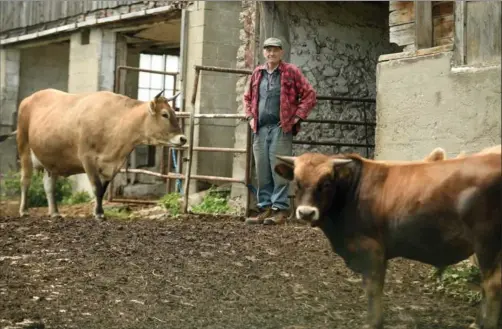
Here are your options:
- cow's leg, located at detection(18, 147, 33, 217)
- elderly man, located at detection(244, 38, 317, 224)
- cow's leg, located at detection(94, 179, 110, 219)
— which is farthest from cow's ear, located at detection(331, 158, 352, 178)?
cow's leg, located at detection(18, 147, 33, 217)

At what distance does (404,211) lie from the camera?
4.44m

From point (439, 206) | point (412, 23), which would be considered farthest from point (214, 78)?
point (439, 206)

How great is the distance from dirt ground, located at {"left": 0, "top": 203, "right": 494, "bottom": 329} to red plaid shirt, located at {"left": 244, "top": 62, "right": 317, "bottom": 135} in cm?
110

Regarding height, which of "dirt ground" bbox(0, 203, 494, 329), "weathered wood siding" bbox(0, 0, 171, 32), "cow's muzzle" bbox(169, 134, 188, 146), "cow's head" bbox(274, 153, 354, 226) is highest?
"weathered wood siding" bbox(0, 0, 171, 32)

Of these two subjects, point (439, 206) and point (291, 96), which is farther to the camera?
point (291, 96)

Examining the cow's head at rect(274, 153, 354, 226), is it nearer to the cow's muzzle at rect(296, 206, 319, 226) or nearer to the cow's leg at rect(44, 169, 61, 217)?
the cow's muzzle at rect(296, 206, 319, 226)

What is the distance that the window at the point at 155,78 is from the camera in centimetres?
1767

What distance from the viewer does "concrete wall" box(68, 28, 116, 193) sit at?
14672 mm

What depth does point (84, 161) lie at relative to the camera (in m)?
10.1

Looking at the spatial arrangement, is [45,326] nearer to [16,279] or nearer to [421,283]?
[16,279]

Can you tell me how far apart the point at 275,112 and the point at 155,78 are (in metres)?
9.77

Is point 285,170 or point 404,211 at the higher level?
point 285,170

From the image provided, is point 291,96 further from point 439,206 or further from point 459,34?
point 439,206

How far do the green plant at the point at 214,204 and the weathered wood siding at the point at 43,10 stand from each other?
3533 millimetres
